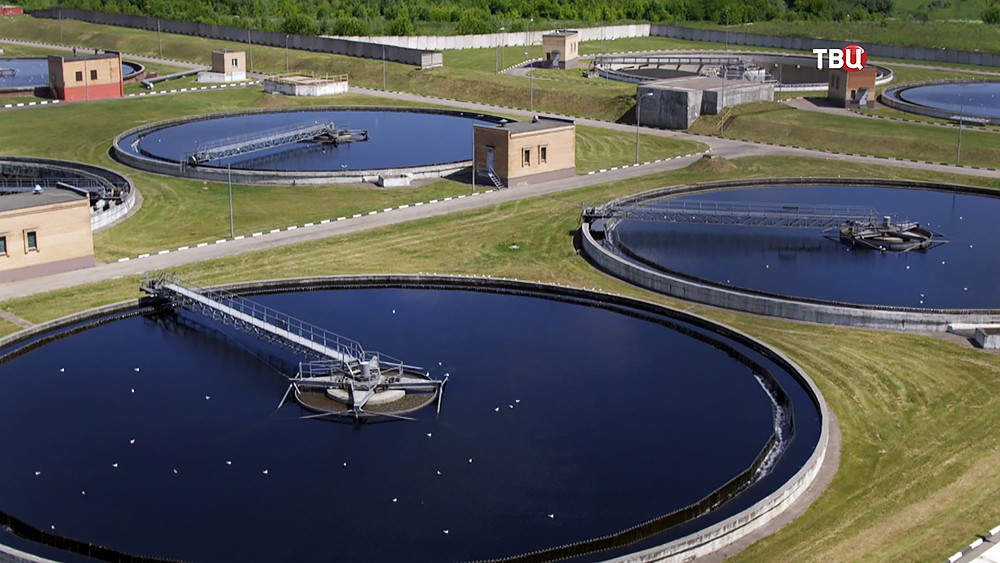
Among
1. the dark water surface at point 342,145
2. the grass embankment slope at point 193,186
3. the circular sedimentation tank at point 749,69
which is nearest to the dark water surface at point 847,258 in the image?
the grass embankment slope at point 193,186

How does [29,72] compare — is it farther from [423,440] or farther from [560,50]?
[423,440]

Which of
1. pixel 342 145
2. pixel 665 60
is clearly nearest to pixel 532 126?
pixel 342 145

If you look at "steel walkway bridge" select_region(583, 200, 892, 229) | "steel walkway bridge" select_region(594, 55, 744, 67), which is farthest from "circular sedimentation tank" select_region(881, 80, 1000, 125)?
"steel walkway bridge" select_region(583, 200, 892, 229)

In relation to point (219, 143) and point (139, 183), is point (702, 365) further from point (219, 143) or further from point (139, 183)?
point (219, 143)

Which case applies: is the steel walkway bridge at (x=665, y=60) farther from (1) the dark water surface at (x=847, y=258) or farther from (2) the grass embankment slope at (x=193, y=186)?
(1) the dark water surface at (x=847, y=258)

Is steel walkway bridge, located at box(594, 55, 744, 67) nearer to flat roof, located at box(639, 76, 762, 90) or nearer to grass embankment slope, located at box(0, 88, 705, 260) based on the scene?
flat roof, located at box(639, 76, 762, 90)
